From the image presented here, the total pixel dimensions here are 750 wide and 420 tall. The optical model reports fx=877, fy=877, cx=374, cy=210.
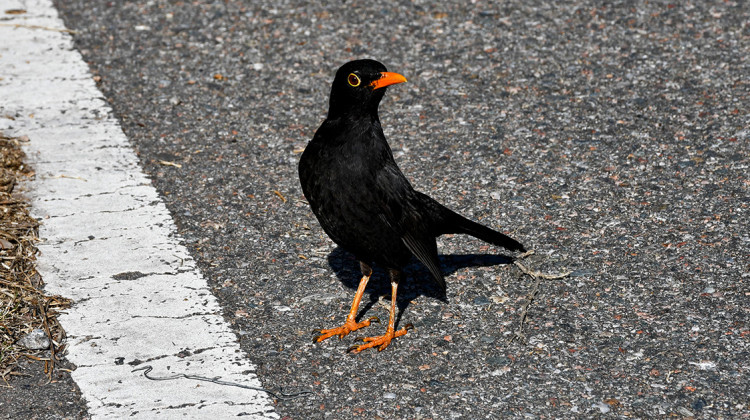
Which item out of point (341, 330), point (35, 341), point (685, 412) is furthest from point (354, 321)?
point (685, 412)

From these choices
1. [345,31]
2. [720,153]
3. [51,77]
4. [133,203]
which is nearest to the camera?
[133,203]

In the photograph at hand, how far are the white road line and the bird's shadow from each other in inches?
36.1

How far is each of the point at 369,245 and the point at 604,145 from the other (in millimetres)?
2750

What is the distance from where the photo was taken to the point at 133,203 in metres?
6.33

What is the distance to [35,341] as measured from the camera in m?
4.88

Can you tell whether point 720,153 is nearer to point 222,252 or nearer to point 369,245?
point 369,245

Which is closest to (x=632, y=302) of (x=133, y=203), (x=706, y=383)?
(x=706, y=383)

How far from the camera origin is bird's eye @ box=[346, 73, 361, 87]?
198 inches

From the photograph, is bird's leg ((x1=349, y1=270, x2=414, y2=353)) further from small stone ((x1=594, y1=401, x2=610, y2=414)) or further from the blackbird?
small stone ((x1=594, y1=401, x2=610, y2=414))

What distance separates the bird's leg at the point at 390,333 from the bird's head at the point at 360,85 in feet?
3.33

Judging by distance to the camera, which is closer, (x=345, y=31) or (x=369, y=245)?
(x=369, y=245)

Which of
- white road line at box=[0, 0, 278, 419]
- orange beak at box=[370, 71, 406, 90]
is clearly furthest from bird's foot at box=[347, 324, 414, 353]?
orange beak at box=[370, 71, 406, 90]

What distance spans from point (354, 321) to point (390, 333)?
0.88ft

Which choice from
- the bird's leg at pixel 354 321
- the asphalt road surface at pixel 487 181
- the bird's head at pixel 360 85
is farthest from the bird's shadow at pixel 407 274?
the bird's head at pixel 360 85
